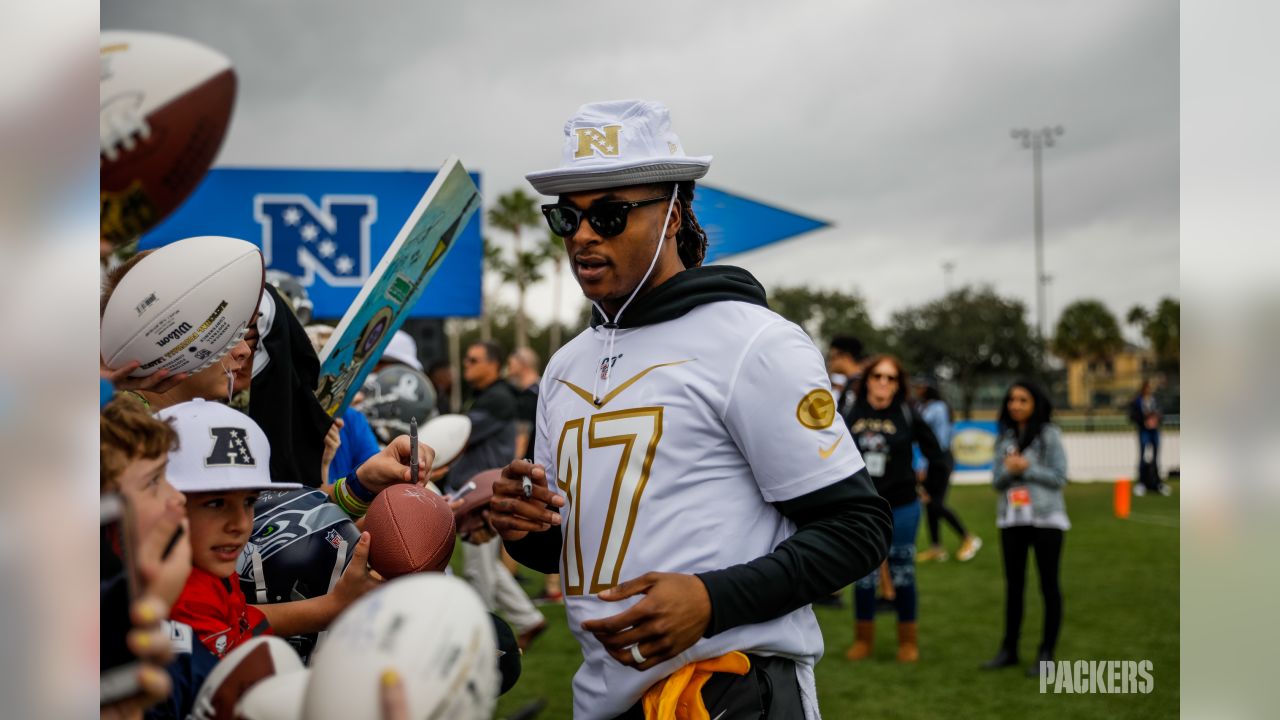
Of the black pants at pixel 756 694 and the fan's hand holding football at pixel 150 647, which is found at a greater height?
the fan's hand holding football at pixel 150 647

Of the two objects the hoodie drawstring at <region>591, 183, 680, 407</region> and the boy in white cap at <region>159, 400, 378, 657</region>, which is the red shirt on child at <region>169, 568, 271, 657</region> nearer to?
the boy in white cap at <region>159, 400, 378, 657</region>

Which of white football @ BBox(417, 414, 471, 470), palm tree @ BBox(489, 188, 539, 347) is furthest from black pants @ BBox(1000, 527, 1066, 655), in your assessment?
palm tree @ BBox(489, 188, 539, 347)

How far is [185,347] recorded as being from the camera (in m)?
1.84

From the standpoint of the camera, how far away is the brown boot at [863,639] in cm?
755

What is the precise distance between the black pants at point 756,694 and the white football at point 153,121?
1403 millimetres

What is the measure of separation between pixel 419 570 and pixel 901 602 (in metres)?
5.97

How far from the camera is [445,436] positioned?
118 inches

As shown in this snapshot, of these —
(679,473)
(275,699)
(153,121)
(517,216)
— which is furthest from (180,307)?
(517,216)

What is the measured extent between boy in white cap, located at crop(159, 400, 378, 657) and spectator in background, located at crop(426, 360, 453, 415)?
27.3 ft

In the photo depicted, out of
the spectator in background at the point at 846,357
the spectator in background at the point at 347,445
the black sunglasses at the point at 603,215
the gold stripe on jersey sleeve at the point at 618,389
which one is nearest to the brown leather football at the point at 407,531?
the gold stripe on jersey sleeve at the point at 618,389

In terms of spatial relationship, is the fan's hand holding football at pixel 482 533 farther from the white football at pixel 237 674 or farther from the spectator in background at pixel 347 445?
the spectator in background at pixel 347 445

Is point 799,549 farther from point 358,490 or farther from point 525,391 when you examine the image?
point 525,391

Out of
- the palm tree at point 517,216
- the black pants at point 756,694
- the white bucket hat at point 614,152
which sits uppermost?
the palm tree at point 517,216

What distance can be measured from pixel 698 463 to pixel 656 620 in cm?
39
